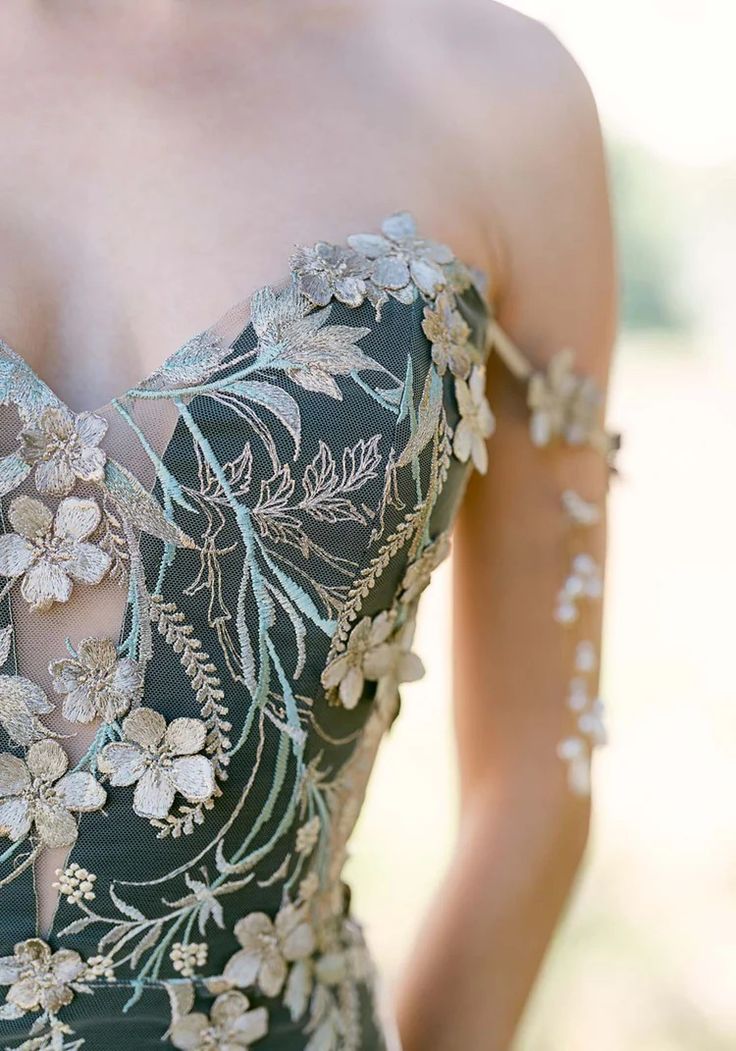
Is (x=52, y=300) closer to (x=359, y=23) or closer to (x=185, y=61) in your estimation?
(x=185, y=61)

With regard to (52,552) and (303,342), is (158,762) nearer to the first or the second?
(52,552)

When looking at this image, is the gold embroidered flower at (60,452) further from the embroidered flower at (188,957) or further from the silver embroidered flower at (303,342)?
the embroidered flower at (188,957)

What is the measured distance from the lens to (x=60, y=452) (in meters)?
0.72

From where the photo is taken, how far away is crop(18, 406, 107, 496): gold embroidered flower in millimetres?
712

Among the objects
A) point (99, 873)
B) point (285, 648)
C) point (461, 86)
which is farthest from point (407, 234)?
point (99, 873)

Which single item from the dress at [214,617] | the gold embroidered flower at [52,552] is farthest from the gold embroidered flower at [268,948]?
the gold embroidered flower at [52,552]

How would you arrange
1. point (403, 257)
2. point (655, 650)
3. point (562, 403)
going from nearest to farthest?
point (403, 257), point (562, 403), point (655, 650)

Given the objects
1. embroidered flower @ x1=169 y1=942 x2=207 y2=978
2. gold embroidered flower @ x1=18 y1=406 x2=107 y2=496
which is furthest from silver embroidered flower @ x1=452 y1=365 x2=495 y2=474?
embroidered flower @ x1=169 y1=942 x2=207 y2=978

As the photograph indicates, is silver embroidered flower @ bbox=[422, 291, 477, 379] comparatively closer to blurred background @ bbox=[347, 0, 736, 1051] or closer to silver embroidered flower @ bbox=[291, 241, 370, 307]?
silver embroidered flower @ bbox=[291, 241, 370, 307]

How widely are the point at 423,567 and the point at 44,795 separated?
252 millimetres

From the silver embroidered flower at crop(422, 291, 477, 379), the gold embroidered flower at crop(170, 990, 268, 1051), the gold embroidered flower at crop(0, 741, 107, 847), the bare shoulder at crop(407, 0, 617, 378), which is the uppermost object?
the bare shoulder at crop(407, 0, 617, 378)

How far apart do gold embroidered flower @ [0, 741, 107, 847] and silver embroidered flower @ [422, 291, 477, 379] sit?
0.31m

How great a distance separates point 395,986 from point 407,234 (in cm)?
57

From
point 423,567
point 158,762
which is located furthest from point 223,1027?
point 423,567
